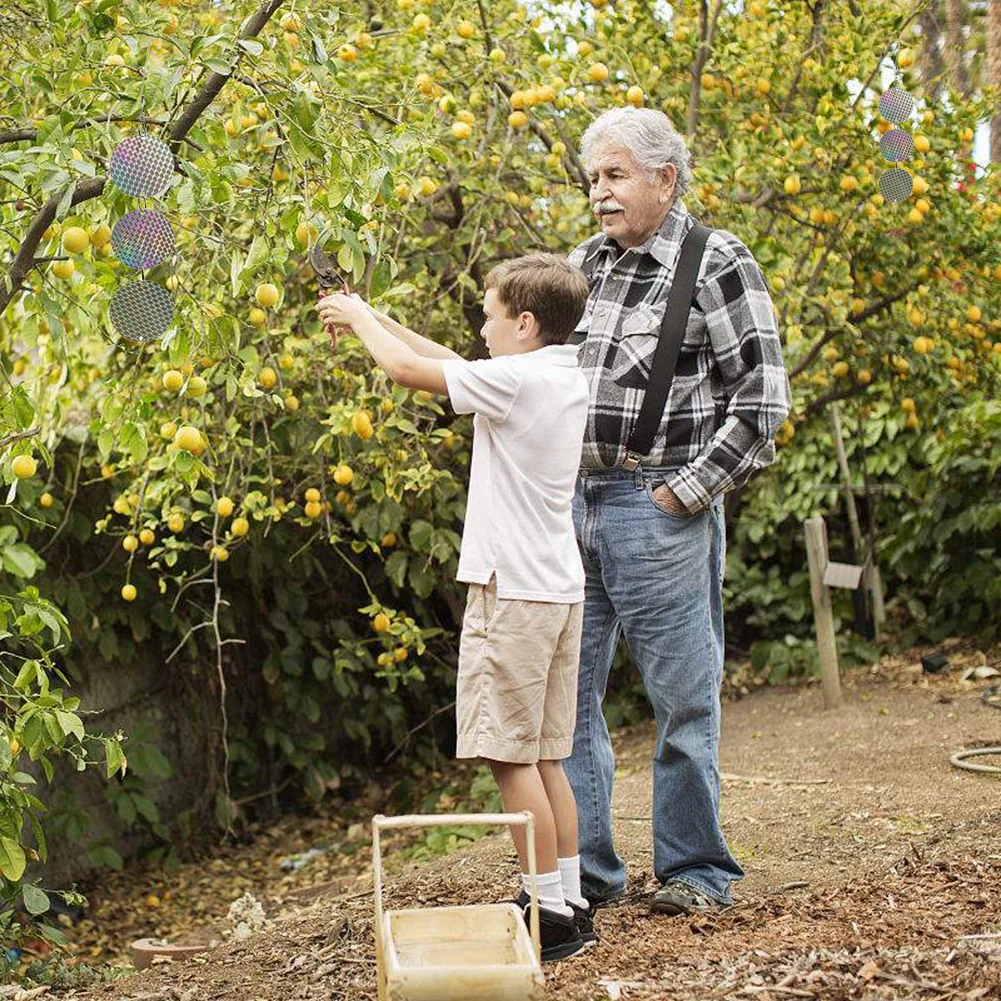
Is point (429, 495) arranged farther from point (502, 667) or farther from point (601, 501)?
point (502, 667)

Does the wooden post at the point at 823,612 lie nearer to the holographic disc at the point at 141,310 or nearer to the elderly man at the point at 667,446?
the elderly man at the point at 667,446

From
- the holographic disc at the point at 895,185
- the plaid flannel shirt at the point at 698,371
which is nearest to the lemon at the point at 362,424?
the plaid flannel shirt at the point at 698,371

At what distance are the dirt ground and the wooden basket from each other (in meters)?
0.21

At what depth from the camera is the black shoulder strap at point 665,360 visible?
3.12m

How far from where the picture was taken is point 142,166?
97.4 inches

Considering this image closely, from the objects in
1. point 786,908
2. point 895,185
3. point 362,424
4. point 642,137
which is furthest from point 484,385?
point 895,185

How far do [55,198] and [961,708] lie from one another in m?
4.61

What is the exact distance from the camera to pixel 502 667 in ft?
9.14

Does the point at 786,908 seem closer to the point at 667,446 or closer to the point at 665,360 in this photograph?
the point at 667,446

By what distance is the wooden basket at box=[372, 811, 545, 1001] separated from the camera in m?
2.21

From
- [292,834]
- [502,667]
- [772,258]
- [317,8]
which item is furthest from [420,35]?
[292,834]

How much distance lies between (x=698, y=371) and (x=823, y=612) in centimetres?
347

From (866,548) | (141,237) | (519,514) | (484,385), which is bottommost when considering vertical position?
(866,548)

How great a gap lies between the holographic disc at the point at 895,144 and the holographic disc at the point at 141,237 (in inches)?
103
